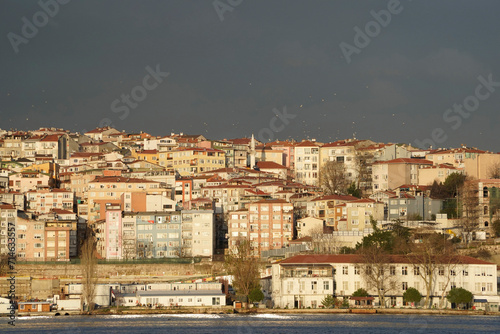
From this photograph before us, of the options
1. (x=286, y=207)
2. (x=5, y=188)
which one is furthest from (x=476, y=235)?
(x=5, y=188)

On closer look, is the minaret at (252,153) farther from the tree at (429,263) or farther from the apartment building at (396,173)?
the tree at (429,263)

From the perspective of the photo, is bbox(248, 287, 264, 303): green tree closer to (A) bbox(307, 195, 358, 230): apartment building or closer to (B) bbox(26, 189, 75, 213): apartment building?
(A) bbox(307, 195, 358, 230): apartment building

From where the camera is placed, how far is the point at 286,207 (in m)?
59.9

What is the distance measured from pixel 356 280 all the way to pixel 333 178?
27148mm

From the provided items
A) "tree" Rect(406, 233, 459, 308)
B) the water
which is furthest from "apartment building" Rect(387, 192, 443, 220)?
the water

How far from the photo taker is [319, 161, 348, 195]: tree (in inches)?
2844

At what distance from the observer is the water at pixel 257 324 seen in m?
38.5

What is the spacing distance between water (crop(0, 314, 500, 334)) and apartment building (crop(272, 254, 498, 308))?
6.08 ft

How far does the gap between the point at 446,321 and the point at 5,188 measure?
38996 millimetres

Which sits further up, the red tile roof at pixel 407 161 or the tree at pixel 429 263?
the red tile roof at pixel 407 161

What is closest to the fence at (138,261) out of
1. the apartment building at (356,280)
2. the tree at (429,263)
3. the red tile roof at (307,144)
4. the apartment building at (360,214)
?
the apartment building at (360,214)

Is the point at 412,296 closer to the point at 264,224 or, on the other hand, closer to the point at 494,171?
the point at 264,224

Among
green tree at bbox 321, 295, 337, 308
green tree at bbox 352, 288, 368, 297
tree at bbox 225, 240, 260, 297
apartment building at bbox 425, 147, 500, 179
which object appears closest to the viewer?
green tree at bbox 321, 295, 337, 308

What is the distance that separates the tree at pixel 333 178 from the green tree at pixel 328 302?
2637 cm
